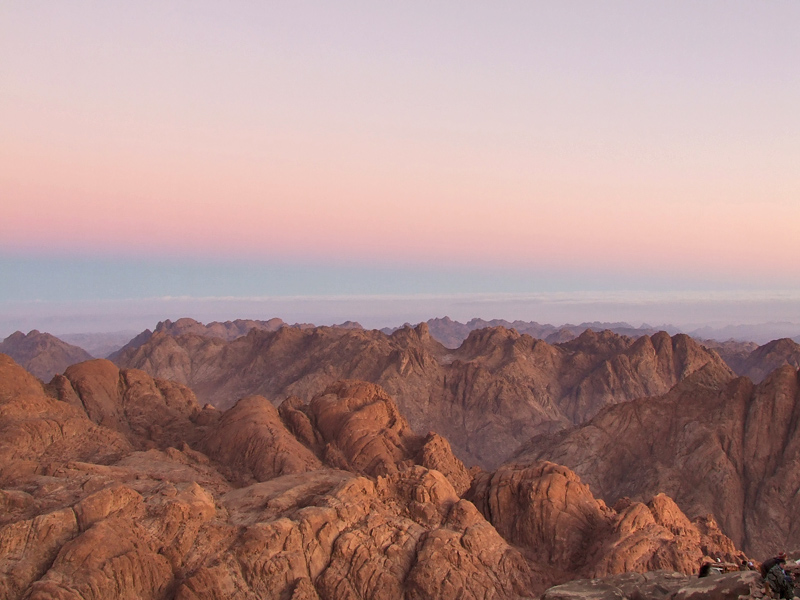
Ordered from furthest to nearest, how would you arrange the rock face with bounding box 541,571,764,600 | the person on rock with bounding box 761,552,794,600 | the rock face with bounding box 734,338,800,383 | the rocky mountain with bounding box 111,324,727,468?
the rock face with bounding box 734,338,800,383
the rocky mountain with bounding box 111,324,727,468
the rock face with bounding box 541,571,764,600
the person on rock with bounding box 761,552,794,600

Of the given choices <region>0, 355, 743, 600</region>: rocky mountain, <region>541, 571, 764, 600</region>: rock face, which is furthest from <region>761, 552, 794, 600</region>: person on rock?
<region>0, 355, 743, 600</region>: rocky mountain

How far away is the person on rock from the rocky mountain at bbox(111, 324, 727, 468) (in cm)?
8737

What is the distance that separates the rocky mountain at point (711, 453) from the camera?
6197cm

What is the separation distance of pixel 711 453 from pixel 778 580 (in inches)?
2164

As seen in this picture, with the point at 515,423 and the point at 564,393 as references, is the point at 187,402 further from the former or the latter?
the point at 564,393

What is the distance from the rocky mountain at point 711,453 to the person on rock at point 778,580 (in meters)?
47.9

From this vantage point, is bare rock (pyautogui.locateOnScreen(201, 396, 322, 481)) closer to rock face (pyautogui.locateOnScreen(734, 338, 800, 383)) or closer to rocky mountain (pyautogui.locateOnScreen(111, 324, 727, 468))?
rocky mountain (pyautogui.locateOnScreen(111, 324, 727, 468))

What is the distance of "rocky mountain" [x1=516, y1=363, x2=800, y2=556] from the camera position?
203 ft

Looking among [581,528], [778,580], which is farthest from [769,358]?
[778,580]

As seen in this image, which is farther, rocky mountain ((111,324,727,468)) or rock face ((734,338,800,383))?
rock face ((734,338,800,383))

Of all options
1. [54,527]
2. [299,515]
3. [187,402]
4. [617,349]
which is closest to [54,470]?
[54,527]

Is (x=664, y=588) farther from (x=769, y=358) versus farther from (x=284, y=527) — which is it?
(x=769, y=358)

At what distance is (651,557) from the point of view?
3188cm

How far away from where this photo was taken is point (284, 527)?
30078mm
